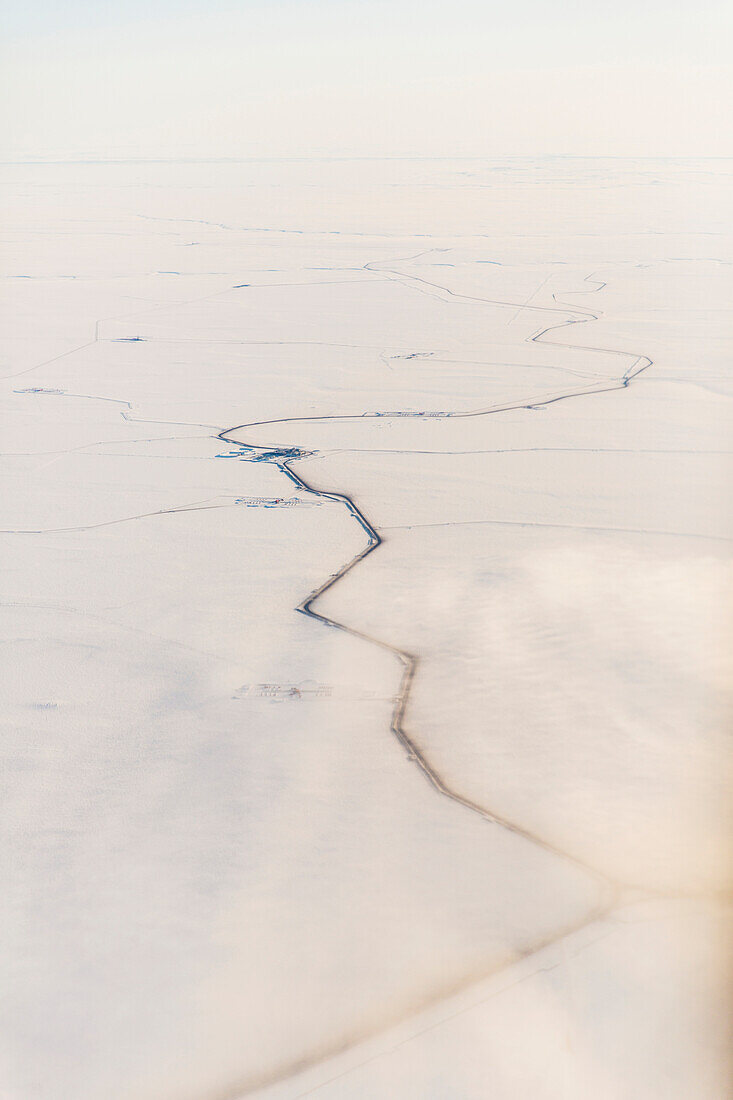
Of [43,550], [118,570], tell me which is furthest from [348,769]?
[43,550]

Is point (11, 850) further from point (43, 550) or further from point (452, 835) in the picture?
point (43, 550)

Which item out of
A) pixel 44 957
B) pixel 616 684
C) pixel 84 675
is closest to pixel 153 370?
pixel 84 675

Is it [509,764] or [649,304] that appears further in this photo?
[649,304]

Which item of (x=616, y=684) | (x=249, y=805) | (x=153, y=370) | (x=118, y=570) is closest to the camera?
(x=249, y=805)

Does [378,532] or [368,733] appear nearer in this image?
[368,733]

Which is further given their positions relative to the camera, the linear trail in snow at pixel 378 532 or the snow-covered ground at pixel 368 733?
the linear trail in snow at pixel 378 532

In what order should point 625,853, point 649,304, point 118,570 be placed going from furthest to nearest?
1. point 649,304
2. point 118,570
3. point 625,853

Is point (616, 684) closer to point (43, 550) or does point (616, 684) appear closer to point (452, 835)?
point (452, 835)

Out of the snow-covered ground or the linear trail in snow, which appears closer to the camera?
the snow-covered ground
